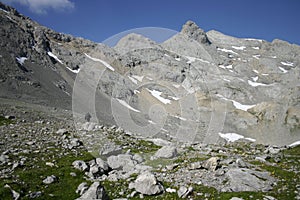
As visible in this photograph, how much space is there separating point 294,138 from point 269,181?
165m

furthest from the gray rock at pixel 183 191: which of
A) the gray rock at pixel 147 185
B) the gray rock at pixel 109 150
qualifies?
the gray rock at pixel 109 150

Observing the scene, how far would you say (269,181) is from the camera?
75.0 feet

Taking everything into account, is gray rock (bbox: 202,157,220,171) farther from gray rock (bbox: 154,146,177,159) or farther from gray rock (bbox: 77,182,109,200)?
gray rock (bbox: 77,182,109,200)

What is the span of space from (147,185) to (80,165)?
909 cm

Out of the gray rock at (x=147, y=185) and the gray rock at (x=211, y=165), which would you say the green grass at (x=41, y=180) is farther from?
the gray rock at (x=211, y=165)

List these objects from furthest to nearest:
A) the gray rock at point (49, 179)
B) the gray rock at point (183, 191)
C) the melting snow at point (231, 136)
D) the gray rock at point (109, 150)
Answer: the melting snow at point (231, 136) < the gray rock at point (109, 150) < the gray rock at point (49, 179) < the gray rock at point (183, 191)

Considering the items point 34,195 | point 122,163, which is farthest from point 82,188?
point 122,163

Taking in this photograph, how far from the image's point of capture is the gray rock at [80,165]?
2711cm

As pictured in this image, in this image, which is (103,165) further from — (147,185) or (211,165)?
(211,165)

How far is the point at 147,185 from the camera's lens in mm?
21844

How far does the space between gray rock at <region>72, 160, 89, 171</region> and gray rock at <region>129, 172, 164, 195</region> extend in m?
6.65

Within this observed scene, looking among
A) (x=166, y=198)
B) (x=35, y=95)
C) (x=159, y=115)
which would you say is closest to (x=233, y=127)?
(x=159, y=115)

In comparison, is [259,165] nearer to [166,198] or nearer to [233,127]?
[166,198]

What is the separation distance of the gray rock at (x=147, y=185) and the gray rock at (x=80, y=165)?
6.65 meters
